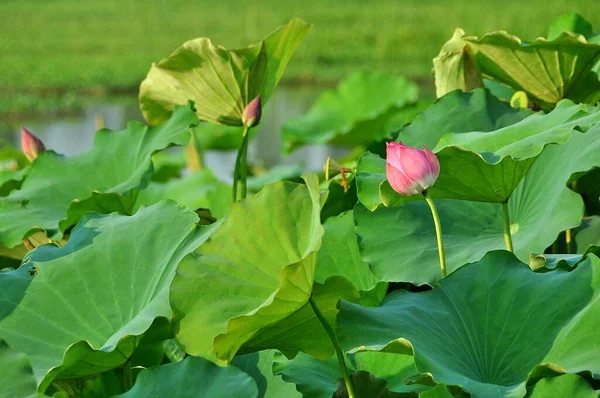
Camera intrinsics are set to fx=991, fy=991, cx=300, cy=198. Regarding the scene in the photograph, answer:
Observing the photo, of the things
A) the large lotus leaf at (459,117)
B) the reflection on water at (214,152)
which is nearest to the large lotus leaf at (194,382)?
the large lotus leaf at (459,117)

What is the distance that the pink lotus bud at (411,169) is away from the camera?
0.66 metres

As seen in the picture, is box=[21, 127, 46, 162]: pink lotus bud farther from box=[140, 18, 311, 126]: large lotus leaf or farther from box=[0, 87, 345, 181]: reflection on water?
box=[0, 87, 345, 181]: reflection on water

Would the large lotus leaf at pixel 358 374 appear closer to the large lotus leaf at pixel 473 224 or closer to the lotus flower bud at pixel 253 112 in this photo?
the large lotus leaf at pixel 473 224

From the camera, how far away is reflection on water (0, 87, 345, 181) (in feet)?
20.9

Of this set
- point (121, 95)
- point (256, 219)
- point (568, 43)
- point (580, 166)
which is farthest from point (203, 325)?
point (121, 95)

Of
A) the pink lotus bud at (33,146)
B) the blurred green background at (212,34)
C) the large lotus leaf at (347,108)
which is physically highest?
the pink lotus bud at (33,146)

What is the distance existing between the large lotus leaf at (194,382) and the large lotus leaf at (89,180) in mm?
392

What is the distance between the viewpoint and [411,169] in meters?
0.66

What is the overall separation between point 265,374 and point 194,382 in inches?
2.7

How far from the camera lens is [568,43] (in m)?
0.91

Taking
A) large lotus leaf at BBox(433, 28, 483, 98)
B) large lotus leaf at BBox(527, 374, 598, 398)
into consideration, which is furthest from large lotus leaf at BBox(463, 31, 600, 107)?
large lotus leaf at BBox(527, 374, 598, 398)

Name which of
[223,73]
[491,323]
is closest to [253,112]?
[223,73]

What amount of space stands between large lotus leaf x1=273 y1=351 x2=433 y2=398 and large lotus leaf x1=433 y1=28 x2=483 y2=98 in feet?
1.23

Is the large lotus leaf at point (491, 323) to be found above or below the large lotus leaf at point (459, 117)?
below
